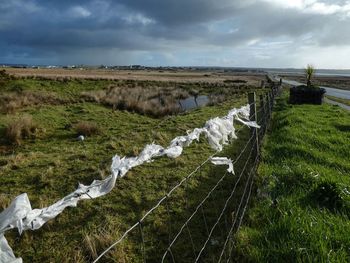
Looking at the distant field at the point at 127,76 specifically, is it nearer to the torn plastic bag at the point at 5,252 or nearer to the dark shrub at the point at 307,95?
the dark shrub at the point at 307,95

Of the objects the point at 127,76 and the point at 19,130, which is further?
the point at 127,76

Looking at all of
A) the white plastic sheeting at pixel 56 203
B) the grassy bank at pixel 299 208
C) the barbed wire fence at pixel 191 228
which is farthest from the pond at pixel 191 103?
the white plastic sheeting at pixel 56 203

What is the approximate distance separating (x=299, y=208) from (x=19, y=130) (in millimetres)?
12335

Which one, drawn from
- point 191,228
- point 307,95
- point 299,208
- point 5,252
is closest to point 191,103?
point 307,95

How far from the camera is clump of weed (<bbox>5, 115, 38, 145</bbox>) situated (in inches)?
559

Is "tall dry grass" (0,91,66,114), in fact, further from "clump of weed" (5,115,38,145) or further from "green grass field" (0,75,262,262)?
"green grass field" (0,75,262,262)

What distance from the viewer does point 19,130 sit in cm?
1434

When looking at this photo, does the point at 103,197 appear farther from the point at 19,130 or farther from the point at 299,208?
the point at 19,130

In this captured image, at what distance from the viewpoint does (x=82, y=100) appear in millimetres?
26828

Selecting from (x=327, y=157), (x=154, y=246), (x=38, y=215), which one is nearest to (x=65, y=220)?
(x=154, y=246)

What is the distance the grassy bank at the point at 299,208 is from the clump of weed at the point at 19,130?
9.97 m

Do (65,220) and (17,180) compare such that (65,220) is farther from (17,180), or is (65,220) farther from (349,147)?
(349,147)

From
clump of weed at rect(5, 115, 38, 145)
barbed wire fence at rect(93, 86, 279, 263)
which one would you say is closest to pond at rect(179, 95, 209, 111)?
clump of weed at rect(5, 115, 38, 145)

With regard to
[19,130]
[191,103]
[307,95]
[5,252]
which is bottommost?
[191,103]
